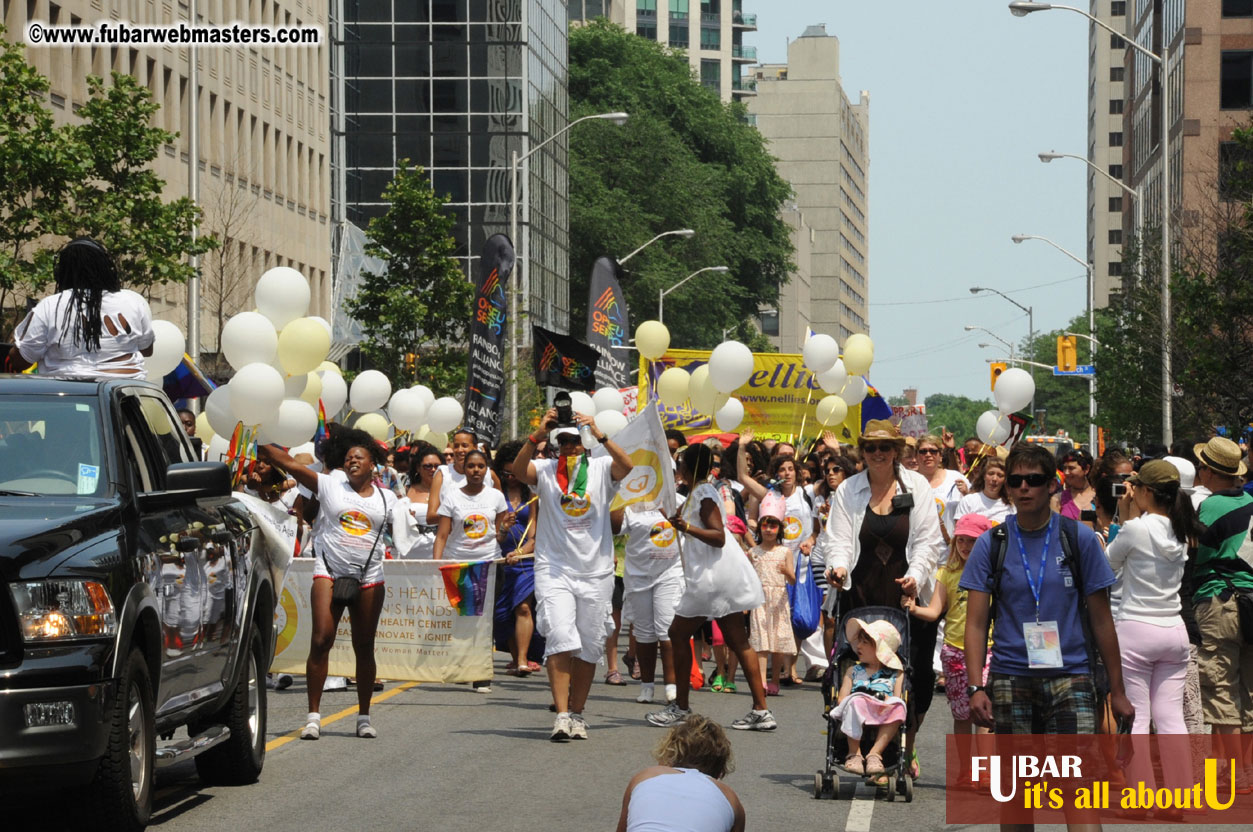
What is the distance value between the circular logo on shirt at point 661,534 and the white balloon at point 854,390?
15.3 m

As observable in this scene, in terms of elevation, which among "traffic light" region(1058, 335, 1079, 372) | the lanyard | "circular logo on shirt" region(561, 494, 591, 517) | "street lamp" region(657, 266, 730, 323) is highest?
"street lamp" region(657, 266, 730, 323)

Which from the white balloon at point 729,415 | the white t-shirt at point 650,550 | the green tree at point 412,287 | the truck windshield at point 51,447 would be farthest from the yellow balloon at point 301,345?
the green tree at point 412,287

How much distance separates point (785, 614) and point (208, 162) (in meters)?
A: 38.6

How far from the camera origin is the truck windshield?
29.3ft

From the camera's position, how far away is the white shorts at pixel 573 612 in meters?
13.1

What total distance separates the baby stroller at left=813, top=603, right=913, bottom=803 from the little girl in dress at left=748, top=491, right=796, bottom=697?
5708 mm

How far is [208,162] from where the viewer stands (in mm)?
52844

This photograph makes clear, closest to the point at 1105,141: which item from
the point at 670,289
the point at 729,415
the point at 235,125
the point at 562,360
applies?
the point at 670,289

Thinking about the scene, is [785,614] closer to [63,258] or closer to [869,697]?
[869,697]

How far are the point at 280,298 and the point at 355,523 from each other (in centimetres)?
566

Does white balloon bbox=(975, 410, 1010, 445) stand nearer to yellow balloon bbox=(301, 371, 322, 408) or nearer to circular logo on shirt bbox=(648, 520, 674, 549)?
yellow balloon bbox=(301, 371, 322, 408)

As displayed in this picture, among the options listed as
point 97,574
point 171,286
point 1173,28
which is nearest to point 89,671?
point 97,574

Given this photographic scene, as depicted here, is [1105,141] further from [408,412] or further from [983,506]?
[983,506]

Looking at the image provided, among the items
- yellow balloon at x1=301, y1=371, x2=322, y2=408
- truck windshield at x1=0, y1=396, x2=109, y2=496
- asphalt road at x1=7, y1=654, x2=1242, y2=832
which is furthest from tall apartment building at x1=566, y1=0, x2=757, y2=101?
truck windshield at x1=0, y1=396, x2=109, y2=496
